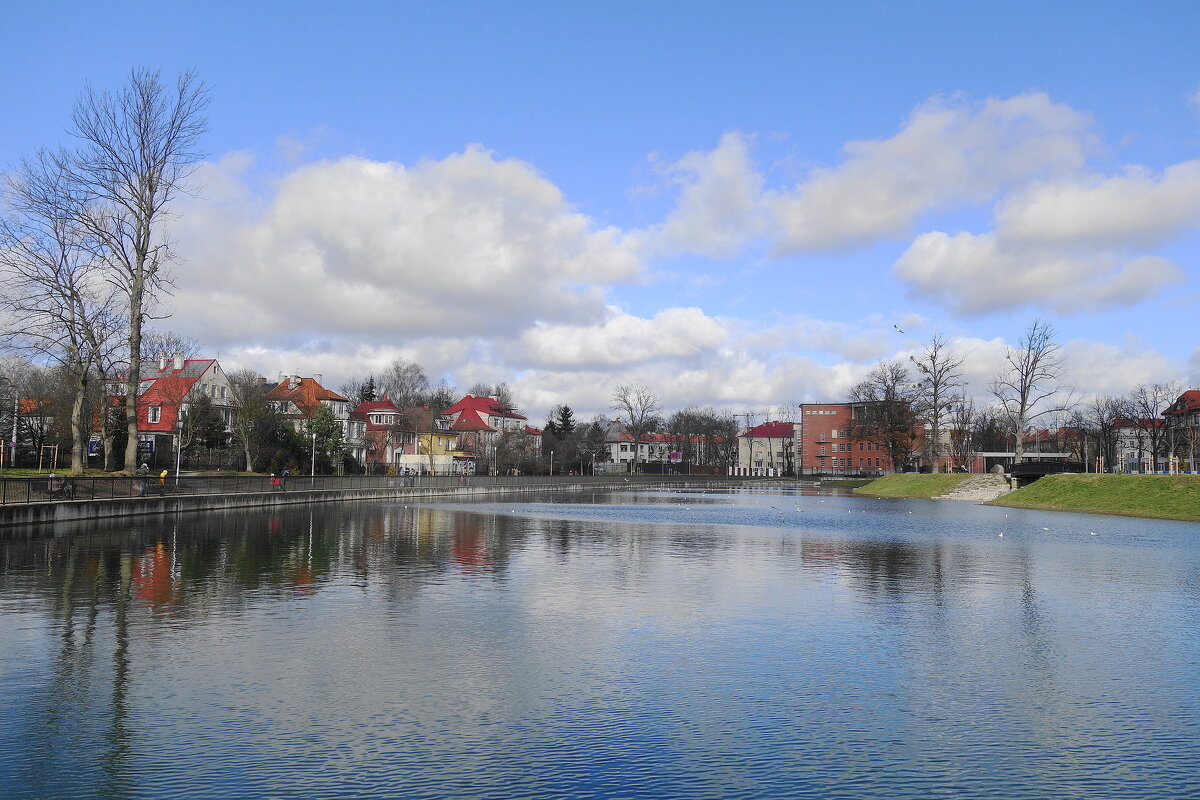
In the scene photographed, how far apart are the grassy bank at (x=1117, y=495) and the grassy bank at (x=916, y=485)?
12.3 metres

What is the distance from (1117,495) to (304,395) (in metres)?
76.7

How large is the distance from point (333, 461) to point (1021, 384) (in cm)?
5731

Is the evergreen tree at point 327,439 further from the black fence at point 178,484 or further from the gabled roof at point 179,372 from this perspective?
the gabled roof at point 179,372

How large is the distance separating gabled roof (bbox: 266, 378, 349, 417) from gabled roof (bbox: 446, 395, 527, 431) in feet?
131

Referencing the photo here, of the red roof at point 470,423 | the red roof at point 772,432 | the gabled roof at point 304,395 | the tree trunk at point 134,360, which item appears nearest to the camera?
the tree trunk at point 134,360

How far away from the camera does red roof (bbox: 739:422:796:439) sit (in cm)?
17775

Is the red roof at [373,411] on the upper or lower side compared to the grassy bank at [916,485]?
upper

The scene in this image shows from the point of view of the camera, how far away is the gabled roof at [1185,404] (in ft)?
365

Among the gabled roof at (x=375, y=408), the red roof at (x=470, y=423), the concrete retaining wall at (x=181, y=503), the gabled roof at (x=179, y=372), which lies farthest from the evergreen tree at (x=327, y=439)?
the red roof at (x=470, y=423)

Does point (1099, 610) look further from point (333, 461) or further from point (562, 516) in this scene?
point (333, 461)

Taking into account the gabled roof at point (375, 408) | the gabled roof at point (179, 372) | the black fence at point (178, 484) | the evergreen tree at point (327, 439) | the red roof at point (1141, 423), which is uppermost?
the gabled roof at point (179, 372)

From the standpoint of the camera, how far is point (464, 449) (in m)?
120

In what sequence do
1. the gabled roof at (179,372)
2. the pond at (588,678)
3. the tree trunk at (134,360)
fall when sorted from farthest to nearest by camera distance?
the gabled roof at (179,372) → the tree trunk at (134,360) → the pond at (588,678)

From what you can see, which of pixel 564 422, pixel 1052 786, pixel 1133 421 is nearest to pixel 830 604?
pixel 1052 786
